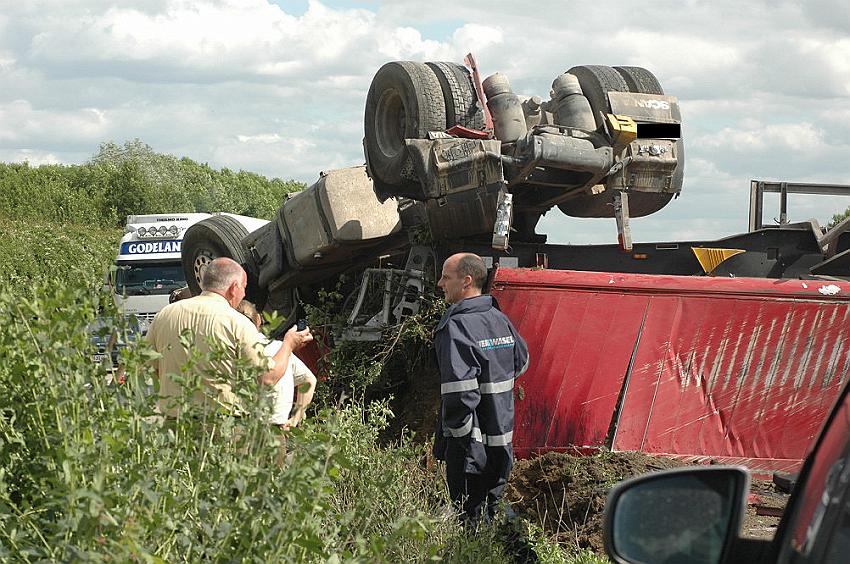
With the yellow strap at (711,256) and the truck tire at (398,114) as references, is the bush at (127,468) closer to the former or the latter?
the truck tire at (398,114)

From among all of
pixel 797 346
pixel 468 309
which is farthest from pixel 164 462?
pixel 797 346

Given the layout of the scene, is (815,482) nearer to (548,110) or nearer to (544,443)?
(544,443)

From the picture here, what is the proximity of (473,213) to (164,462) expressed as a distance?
4731 mm

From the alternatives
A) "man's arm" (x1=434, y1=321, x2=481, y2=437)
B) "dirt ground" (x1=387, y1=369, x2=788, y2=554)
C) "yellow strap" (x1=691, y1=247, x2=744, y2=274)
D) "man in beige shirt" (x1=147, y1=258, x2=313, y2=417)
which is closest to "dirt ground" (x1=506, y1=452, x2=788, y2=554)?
"dirt ground" (x1=387, y1=369, x2=788, y2=554)

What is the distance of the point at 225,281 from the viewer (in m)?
5.34

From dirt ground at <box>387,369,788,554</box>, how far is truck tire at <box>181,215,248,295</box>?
12.6 ft

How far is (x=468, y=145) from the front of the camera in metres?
7.55

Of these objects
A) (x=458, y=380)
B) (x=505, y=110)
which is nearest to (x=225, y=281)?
(x=458, y=380)

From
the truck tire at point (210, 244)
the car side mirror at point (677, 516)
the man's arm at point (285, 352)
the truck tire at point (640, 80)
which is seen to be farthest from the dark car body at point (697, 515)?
the truck tire at point (210, 244)

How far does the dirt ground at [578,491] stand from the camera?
6.04 metres

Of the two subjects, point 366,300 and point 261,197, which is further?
point 261,197

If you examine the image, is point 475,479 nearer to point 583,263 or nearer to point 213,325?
point 213,325

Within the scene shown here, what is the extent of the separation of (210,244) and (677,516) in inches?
327

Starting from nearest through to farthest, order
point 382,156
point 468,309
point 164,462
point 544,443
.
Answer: point 164,462
point 468,309
point 544,443
point 382,156
